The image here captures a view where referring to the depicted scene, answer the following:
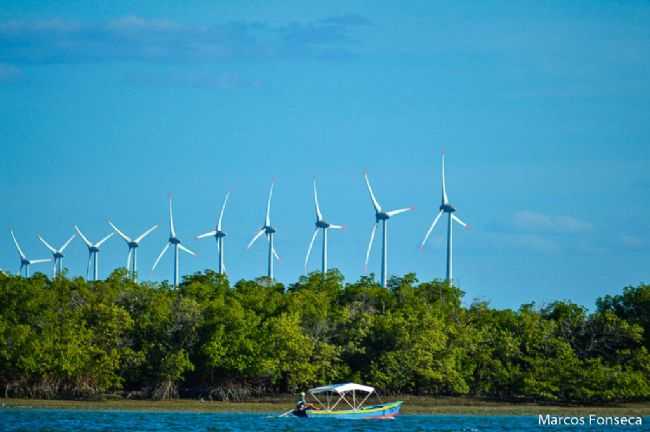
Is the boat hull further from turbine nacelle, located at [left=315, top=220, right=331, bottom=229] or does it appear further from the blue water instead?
turbine nacelle, located at [left=315, top=220, right=331, bottom=229]

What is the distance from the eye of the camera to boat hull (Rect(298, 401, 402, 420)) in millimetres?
101750

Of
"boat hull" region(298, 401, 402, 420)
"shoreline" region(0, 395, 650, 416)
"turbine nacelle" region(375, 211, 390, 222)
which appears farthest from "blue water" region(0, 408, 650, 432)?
"turbine nacelle" region(375, 211, 390, 222)

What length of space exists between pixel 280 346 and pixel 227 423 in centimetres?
2165

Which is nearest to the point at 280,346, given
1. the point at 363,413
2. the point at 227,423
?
the point at 363,413

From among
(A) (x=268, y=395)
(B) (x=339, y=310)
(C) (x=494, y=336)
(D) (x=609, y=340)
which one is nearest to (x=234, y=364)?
(A) (x=268, y=395)

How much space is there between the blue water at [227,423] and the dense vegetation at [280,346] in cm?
969

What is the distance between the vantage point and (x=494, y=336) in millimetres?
124375

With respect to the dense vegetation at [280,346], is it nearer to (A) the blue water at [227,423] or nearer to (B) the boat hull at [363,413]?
(A) the blue water at [227,423]

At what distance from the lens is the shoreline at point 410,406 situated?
355 feet

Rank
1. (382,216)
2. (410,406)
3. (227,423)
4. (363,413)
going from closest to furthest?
(227,423)
(363,413)
(410,406)
(382,216)

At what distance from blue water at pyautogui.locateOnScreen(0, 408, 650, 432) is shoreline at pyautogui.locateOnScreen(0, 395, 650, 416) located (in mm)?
3421

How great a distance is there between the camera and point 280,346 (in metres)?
116

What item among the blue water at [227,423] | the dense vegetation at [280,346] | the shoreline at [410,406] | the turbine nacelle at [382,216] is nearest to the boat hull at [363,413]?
the blue water at [227,423]

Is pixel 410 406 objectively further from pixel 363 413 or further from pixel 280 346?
pixel 363 413
